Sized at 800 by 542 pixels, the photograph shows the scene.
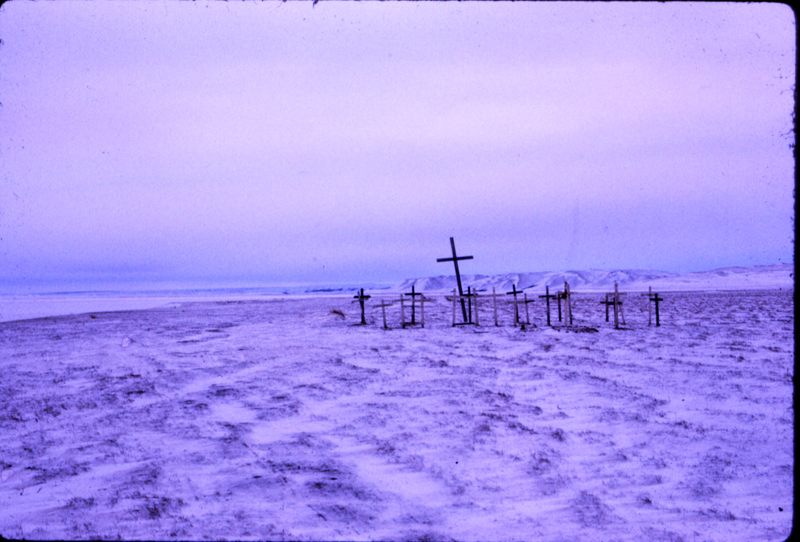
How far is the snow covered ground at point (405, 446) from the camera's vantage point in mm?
4820

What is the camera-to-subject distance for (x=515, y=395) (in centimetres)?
888

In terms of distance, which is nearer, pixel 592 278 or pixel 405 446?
pixel 405 446

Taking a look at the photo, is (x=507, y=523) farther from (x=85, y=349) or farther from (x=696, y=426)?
(x=85, y=349)

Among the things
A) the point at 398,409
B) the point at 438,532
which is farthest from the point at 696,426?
the point at 438,532

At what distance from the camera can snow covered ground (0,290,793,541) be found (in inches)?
190

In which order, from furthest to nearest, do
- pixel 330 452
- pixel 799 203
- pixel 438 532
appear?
pixel 330 452
pixel 438 532
pixel 799 203

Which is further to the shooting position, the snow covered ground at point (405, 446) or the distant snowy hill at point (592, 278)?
the distant snowy hill at point (592, 278)

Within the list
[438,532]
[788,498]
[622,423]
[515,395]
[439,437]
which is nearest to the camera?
[438,532]

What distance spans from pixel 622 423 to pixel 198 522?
4899mm

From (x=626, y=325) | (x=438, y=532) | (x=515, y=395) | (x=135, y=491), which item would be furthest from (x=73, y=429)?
(x=626, y=325)

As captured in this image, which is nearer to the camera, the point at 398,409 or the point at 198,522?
the point at 198,522

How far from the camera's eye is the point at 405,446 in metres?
6.54

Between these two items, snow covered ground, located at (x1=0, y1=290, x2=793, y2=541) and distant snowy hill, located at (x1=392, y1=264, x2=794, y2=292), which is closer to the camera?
snow covered ground, located at (x1=0, y1=290, x2=793, y2=541)

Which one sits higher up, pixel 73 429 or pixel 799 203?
pixel 799 203
